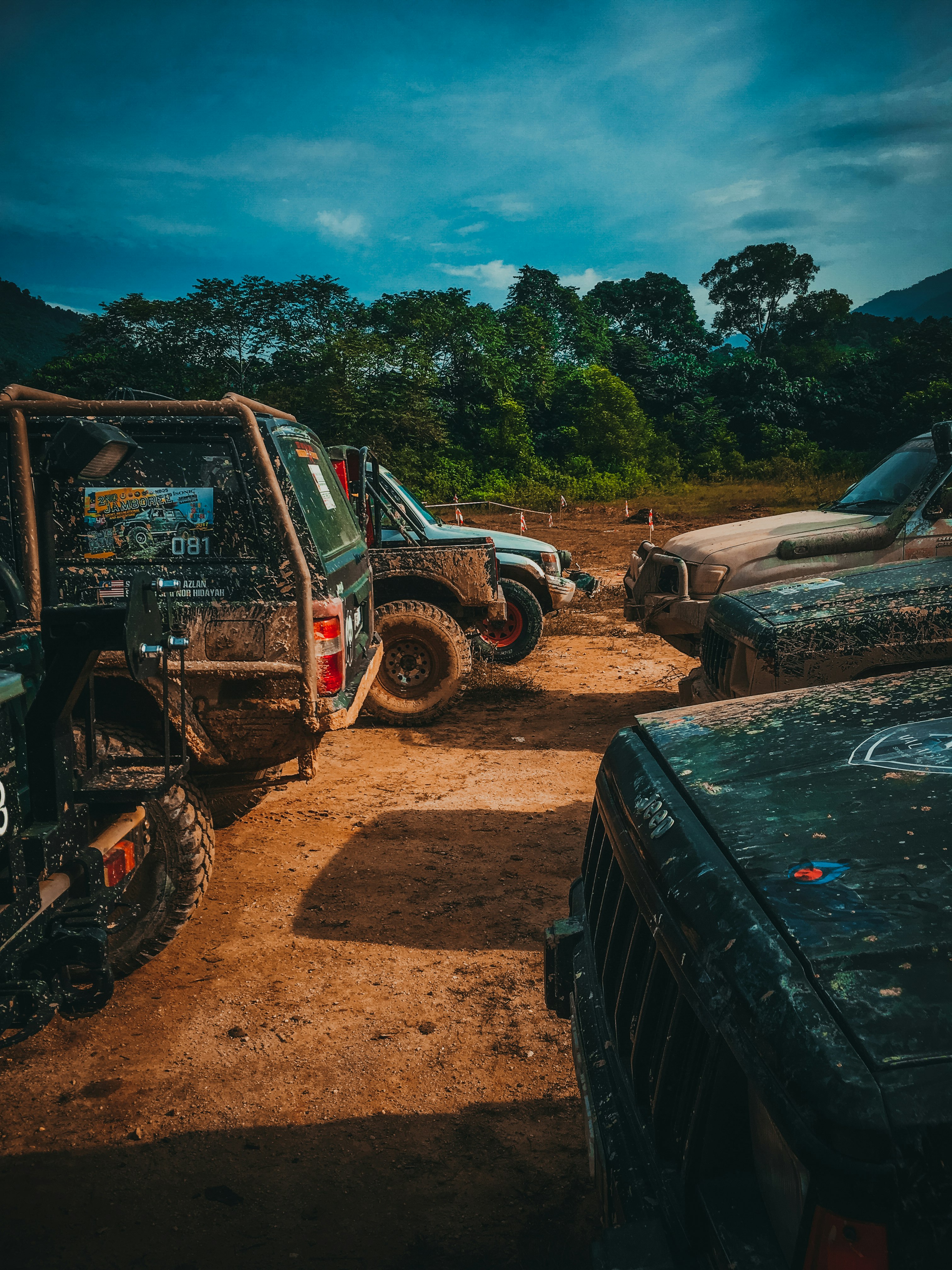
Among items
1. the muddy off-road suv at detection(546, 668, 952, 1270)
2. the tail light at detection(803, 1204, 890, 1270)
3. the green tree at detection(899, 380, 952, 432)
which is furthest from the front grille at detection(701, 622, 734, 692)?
the green tree at detection(899, 380, 952, 432)

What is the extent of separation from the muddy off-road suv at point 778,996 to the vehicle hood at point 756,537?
4768mm

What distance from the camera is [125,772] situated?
2.94 meters

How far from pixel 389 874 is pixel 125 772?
178 centimetres

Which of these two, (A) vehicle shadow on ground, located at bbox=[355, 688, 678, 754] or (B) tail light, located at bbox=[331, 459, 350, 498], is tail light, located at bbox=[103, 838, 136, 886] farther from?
(B) tail light, located at bbox=[331, 459, 350, 498]

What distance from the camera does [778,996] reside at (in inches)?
46.1

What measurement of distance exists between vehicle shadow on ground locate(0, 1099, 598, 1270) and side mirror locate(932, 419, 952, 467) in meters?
5.47

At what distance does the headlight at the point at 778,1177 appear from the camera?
1121 mm

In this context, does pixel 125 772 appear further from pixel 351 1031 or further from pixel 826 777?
pixel 826 777

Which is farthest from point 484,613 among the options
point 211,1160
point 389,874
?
point 211,1160

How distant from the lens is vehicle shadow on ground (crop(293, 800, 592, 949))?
3.82 meters

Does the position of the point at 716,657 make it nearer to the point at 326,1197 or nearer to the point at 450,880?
the point at 450,880

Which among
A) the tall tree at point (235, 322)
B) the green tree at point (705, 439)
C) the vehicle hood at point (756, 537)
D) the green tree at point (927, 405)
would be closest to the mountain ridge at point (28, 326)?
the tall tree at point (235, 322)

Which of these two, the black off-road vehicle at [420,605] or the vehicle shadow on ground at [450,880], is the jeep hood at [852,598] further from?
the black off-road vehicle at [420,605]

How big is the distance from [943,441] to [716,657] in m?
3.03
